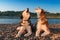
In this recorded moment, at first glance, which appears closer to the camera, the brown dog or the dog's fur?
the brown dog

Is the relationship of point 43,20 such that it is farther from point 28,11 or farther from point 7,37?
point 7,37

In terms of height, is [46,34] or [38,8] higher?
[38,8]

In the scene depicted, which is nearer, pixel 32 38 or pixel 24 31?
pixel 32 38

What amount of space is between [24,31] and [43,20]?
1.28m

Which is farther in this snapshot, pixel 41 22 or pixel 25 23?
pixel 25 23

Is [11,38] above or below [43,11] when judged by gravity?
below

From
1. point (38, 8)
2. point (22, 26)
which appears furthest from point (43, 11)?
point (22, 26)

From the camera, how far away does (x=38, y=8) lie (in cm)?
1722

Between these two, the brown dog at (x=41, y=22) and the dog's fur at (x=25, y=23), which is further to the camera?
the dog's fur at (x=25, y=23)

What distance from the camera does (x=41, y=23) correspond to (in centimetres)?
1719

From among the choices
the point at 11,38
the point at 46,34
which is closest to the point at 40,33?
the point at 46,34

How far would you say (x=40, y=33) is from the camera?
57.3 feet

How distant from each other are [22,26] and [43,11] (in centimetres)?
140

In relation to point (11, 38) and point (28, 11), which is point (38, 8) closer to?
point (28, 11)
